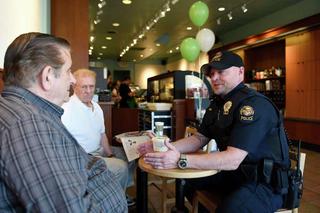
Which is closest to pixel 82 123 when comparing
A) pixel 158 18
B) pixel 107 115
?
pixel 107 115

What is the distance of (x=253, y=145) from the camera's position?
1.54 m

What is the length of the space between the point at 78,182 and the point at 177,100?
357 cm

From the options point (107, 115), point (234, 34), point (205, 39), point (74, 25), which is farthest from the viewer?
point (234, 34)

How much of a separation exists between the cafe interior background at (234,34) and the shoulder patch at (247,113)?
60.6 inches

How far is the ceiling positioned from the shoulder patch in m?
4.69

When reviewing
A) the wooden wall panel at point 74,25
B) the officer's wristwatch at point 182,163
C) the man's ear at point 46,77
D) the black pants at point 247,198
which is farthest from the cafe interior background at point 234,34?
the black pants at point 247,198

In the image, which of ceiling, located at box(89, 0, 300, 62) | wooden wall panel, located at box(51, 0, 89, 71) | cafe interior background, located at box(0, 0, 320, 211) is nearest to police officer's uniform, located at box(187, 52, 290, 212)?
cafe interior background, located at box(0, 0, 320, 211)

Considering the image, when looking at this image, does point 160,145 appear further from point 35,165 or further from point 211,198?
point 35,165

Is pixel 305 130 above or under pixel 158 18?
under

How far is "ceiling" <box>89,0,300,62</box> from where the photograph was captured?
643 cm

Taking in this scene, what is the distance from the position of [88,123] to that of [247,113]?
1363mm

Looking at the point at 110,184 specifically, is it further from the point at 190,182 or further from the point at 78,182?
the point at 190,182

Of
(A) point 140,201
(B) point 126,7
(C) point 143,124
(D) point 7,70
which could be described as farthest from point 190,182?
(B) point 126,7

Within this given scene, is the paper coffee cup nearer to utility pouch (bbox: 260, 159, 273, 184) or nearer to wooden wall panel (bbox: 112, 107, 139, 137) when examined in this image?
utility pouch (bbox: 260, 159, 273, 184)
